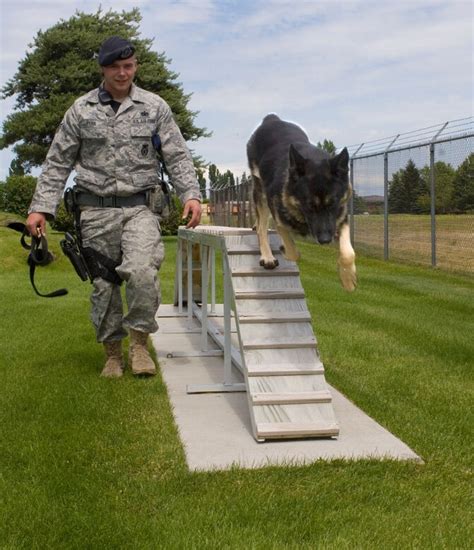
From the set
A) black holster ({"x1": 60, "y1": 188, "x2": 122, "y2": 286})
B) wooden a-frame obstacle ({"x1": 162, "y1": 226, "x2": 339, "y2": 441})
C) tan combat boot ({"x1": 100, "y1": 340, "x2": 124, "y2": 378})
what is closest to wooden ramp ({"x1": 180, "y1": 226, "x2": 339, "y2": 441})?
wooden a-frame obstacle ({"x1": 162, "y1": 226, "x2": 339, "y2": 441})

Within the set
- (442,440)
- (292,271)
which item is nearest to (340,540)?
(442,440)

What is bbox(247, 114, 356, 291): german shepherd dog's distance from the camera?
395 centimetres

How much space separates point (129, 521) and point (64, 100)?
27.1 meters

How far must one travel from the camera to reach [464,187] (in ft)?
40.5

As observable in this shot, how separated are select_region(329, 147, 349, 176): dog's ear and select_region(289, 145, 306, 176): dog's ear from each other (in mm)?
172

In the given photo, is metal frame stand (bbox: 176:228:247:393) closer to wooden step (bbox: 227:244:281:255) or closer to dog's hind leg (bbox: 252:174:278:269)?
wooden step (bbox: 227:244:281:255)

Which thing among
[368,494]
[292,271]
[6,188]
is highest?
[6,188]

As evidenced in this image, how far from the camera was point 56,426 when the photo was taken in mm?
4047

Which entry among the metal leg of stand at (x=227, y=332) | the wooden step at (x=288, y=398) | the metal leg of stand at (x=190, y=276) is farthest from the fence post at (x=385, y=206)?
the wooden step at (x=288, y=398)

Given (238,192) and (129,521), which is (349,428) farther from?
(238,192)

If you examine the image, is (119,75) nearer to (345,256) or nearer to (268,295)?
(268,295)

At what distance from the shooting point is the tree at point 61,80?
1104 inches

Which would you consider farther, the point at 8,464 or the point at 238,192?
the point at 238,192

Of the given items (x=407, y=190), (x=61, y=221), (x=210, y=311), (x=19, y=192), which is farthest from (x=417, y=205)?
(x=19, y=192)
